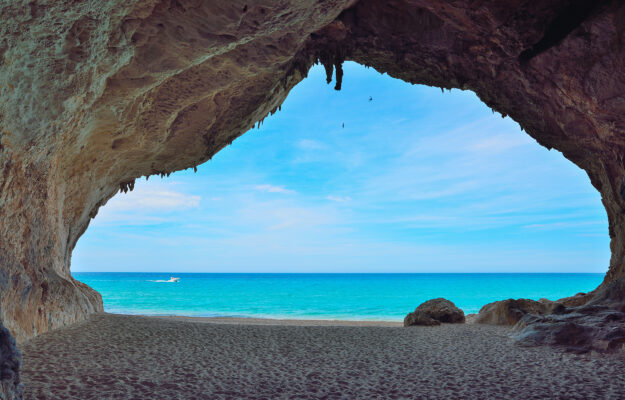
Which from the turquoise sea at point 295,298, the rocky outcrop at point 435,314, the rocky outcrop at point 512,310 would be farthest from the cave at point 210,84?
the turquoise sea at point 295,298

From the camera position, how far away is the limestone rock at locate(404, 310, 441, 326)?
1138 cm

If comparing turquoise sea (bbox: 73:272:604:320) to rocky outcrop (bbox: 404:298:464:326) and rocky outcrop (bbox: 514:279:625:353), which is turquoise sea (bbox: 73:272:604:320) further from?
rocky outcrop (bbox: 514:279:625:353)

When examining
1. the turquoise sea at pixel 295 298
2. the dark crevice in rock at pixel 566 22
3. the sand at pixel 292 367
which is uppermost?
the dark crevice in rock at pixel 566 22

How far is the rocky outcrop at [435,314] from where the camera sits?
11.6m

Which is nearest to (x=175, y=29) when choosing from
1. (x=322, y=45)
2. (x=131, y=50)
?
(x=131, y=50)

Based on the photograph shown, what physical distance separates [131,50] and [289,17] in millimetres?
2598

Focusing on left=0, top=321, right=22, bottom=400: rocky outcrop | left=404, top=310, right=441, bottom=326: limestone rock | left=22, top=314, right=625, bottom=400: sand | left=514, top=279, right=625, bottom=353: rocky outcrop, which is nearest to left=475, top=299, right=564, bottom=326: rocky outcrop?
left=404, top=310, right=441, bottom=326: limestone rock

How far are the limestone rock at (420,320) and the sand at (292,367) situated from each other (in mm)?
3541

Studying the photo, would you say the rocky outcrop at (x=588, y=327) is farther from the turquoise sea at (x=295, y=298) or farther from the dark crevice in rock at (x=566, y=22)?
the turquoise sea at (x=295, y=298)

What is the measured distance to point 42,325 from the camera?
22.1 ft

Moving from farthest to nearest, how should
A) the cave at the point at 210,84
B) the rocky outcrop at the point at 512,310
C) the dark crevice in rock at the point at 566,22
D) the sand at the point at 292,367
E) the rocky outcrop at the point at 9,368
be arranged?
the rocky outcrop at the point at 512,310 < the dark crevice in rock at the point at 566,22 < the cave at the point at 210,84 < the sand at the point at 292,367 < the rocky outcrop at the point at 9,368

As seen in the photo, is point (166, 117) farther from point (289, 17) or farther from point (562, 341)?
point (562, 341)

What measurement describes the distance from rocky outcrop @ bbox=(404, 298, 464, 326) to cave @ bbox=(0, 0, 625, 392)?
3.57 metres

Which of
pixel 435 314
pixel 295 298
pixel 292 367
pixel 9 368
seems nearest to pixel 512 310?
pixel 435 314
